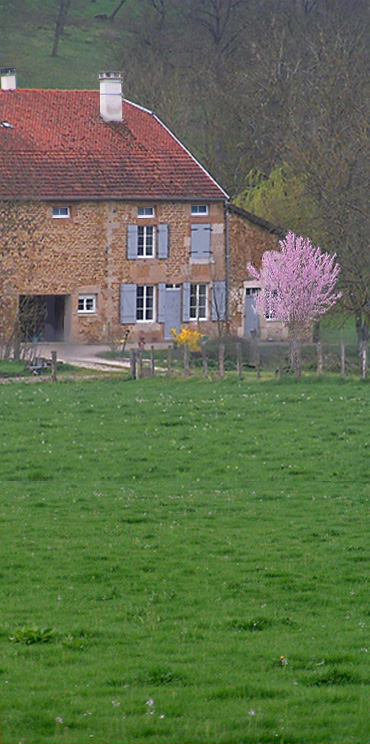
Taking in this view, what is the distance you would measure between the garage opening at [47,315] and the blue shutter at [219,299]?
5632 millimetres

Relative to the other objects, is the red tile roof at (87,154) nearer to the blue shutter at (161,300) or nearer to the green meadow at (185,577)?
the blue shutter at (161,300)

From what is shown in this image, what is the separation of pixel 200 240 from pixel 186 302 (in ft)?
7.93

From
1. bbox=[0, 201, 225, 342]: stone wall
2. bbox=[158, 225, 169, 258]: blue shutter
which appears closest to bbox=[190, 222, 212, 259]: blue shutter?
bbox=[0, 201, 225, 342]: stone wall

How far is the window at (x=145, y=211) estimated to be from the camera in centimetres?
4603

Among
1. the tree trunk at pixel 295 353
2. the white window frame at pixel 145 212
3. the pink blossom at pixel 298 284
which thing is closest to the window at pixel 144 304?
the white window frame at pixel 145 212

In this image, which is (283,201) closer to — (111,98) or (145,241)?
(145,241)

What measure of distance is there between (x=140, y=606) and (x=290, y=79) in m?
51.5

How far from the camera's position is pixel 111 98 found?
48219mm

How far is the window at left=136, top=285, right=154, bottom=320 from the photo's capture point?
46312mm

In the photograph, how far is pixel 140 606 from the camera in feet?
37.2

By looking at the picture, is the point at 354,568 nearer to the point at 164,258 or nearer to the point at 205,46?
the point at 164,258

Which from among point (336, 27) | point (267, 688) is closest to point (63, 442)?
point (267, 688)

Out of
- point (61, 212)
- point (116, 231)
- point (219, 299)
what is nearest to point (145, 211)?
point (116, 231)

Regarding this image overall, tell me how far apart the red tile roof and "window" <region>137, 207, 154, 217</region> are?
0.67 meters
